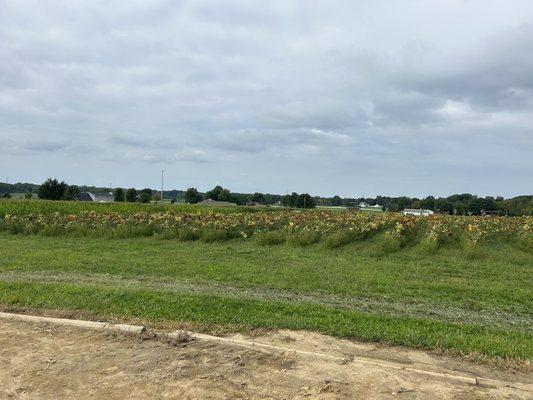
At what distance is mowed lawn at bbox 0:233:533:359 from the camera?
585 cm

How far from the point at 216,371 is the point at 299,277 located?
198 inches

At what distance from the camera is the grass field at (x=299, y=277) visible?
6.00m

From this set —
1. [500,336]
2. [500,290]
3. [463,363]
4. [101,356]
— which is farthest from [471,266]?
Answer: [101,356]

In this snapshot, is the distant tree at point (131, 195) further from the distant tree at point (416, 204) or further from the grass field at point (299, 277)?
the grass field at point (299, 277)

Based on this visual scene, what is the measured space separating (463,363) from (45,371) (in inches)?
146

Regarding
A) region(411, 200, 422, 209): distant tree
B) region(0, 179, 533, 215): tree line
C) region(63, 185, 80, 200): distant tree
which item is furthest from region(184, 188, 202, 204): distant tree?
region(411, 200, 422, 209): distant tree

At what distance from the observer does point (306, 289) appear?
27.0ft

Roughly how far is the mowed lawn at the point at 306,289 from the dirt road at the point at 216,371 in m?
0.62

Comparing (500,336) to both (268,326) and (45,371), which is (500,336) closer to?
(268,326)

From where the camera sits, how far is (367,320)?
6062 mm

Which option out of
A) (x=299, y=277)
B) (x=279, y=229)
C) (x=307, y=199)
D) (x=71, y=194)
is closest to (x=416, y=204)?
(x=307, y=199)

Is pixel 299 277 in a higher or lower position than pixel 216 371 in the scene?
higher

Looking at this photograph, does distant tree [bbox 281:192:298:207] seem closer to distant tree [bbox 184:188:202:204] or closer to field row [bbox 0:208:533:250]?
distant tree [bbox 184:188:202:204]

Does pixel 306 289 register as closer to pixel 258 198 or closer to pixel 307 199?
pixel 307 199
